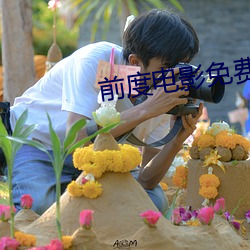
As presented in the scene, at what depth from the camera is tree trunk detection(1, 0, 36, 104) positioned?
236 inches

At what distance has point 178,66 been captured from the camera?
270 centimetres

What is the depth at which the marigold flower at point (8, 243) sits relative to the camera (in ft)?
6.49

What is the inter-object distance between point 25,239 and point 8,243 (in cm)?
7

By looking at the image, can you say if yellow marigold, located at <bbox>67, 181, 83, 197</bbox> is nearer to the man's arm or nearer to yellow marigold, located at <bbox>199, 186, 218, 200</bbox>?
the man's arm

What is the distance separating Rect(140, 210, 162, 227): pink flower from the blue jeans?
1006 mm

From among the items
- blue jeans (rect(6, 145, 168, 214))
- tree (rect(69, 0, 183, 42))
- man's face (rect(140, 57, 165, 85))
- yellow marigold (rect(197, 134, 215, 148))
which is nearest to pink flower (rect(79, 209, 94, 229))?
man's face (rect(140, 57, 165, 85))

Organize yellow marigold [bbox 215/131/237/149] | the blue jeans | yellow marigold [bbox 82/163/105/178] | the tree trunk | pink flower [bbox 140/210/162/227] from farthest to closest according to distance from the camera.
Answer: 1. the tree trunk
2. yellow marigold [bbox 215/131/237/149]
3. the blue jeans
4. yellow marigold [bbox 82/163/105/178]
5. pink flower [bbox 140/210/162/227]

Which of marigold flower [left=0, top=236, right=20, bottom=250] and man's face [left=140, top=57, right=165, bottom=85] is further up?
man's face [left=140, top=57, right=165, bottom=85]

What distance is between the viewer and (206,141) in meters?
3.31

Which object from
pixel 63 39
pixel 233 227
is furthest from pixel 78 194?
pixel 63 39

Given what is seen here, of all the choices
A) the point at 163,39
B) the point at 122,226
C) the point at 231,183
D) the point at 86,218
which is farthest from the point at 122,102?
the point at 86,218

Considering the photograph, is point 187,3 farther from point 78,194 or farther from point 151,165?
point 78,194

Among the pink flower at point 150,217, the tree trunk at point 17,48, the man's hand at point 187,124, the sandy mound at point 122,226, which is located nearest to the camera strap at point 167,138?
the man's hand at point 187,124

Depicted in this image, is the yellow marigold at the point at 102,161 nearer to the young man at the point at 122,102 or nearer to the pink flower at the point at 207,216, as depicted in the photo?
the pink flower at the point at 207,216
